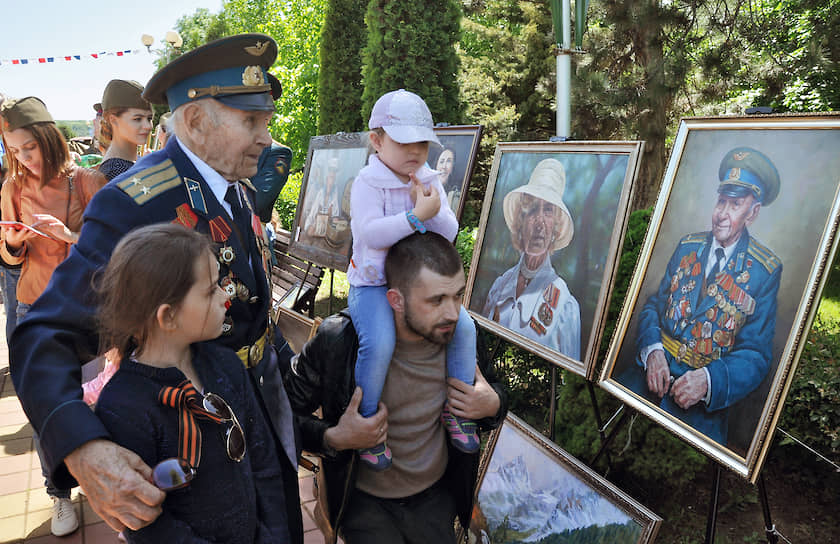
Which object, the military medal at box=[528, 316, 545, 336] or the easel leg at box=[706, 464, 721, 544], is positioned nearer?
the easel leg at box=[706, 464, 721, 544]

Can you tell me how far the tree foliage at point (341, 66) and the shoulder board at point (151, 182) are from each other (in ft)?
31.7

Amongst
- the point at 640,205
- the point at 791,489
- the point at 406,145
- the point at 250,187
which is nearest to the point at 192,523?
the point at 250,187

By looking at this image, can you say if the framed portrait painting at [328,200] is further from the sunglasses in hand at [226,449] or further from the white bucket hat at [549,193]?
the sunglasses in hand at [226,449]

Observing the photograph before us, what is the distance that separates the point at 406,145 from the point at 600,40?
6.24m

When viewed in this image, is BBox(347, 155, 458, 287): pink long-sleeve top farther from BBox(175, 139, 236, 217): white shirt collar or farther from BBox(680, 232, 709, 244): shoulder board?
BBox(680, 232, 709, 244): shoulder board

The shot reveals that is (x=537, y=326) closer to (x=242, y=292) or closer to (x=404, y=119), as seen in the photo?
(x=404, y=119)

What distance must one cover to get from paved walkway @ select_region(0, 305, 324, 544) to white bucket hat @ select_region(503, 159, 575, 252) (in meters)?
1.91

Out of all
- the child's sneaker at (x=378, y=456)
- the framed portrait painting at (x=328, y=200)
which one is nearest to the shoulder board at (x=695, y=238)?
the child's sneaker at (x=378, y=456)

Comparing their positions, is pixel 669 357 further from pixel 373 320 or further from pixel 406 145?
pixel 406 145

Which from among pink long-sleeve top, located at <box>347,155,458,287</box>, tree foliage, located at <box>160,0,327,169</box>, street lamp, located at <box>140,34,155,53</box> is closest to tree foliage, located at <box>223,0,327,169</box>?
tree foliage, located at <box>160,0,327,169</box>

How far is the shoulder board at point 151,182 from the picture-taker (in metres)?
1.55

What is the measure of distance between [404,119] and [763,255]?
4.04ft

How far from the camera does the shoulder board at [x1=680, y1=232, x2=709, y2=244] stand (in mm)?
1996

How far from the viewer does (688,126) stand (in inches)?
83.9
